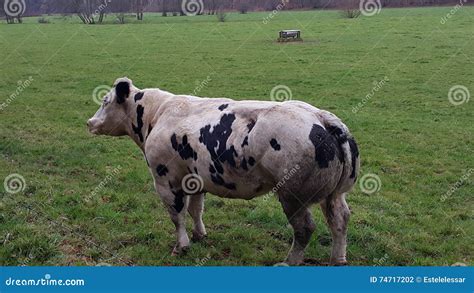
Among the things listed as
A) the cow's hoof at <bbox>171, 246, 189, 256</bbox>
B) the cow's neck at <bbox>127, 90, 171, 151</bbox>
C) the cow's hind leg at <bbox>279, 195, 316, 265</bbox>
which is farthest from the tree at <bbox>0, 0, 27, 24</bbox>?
the cow's hind leg at <bbox>279, 195, 316, 265</bbox>

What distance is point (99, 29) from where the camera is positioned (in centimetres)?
4519

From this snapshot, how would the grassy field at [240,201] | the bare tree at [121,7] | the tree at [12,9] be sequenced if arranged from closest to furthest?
the grassy field at [240,201], the tree at [12,9], the bare tree at [121,7]

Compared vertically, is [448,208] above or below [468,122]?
above

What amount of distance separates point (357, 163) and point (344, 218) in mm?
652

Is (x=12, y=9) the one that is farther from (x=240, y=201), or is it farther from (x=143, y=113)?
(x=143, y=113)

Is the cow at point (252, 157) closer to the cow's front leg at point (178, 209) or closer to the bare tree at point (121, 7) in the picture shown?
the cow's front leg at point (178, 209)

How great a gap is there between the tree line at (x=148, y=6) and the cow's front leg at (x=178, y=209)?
44417 mm

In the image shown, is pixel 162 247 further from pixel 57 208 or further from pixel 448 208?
pixel 448 208

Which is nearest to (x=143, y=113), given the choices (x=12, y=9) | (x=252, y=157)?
(x=252, y=157)

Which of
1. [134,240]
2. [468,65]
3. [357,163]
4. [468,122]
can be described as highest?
[357,163]

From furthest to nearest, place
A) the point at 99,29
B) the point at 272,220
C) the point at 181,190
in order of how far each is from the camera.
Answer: the point at 99,29 → the point at 272,220 → the point at 181,190

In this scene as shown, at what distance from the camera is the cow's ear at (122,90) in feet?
24.2

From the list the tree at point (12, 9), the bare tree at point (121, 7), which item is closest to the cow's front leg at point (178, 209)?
the tree at point (12, 9)

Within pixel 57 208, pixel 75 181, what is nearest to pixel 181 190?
pixel 57 208
